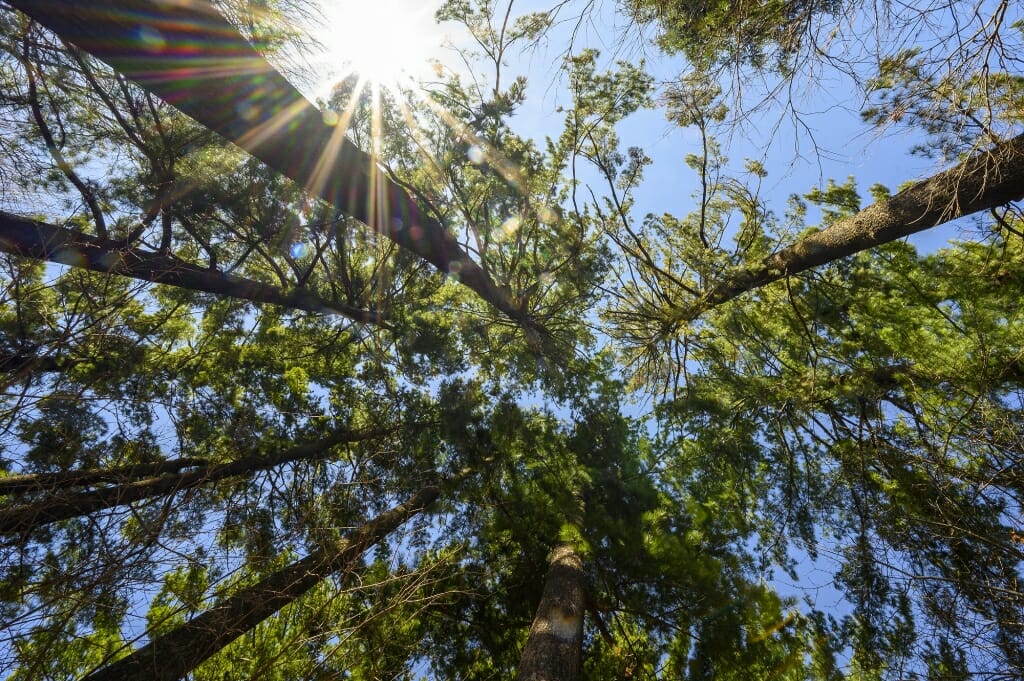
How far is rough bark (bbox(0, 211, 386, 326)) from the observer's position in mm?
2637

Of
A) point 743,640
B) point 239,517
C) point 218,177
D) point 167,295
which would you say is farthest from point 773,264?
point 167,295

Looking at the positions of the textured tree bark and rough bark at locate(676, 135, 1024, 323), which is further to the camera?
the textured tree bark

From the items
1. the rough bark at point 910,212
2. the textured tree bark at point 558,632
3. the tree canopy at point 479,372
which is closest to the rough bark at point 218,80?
the tree canopy at point 479,372

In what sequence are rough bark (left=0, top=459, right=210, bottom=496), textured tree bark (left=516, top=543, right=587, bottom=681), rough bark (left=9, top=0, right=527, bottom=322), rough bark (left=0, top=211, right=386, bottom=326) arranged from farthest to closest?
textured tree bark (left=516, top=543, right=587, bottom=681)
rough bark (left=0, top=211, right=386, bottom=326)
rough bark (left=0, top=459, right=210, bottom=496)
rough bark (left=9, top=0, right=527, bottom=322)

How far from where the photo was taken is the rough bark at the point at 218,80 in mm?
2086

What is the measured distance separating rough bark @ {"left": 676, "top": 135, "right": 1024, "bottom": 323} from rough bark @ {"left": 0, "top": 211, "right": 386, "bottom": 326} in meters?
4.45

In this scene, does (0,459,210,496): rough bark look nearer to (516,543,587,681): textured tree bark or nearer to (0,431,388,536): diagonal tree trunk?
(0,431,388,536): diagonal tree trunk

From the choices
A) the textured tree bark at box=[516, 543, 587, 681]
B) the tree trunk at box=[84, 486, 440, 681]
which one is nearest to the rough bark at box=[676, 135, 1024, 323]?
the textured tree bark at box=[516, 543, 587, 681]

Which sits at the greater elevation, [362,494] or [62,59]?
[62,59]

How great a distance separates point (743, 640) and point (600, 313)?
A: 3.87 m

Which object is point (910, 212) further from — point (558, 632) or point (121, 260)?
point (121, 260)

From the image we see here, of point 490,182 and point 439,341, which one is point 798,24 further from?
point 439,341

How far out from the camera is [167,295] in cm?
558

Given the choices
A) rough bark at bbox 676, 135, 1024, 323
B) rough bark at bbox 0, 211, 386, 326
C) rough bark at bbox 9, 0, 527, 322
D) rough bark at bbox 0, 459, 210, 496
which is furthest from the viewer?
rough bark at bbox 0, 211, 386, 326
